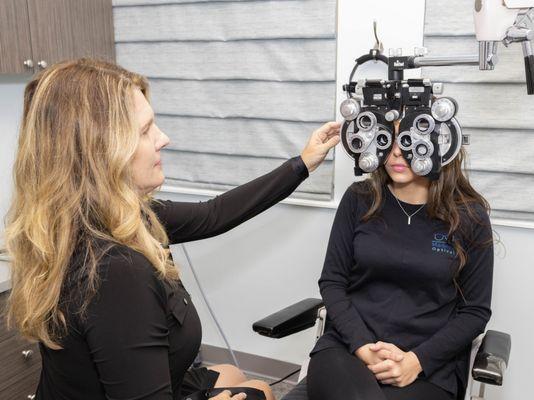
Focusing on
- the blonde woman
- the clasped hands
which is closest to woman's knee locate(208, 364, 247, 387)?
A: the clasped hands

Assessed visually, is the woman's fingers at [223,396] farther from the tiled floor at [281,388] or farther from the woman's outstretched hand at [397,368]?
the tiled floor at [281,388]

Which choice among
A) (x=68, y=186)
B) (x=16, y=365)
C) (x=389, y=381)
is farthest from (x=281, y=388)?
(x=68, y=186)

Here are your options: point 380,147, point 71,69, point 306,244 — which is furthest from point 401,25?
point 71,69

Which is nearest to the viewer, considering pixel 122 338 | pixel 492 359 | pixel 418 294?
pixel 122 338

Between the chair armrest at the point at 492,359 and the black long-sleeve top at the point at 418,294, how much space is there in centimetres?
7

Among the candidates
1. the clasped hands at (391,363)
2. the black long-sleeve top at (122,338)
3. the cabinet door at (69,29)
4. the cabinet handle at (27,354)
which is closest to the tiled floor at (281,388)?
the clasped hands at (391,363)

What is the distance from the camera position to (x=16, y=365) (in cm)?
163

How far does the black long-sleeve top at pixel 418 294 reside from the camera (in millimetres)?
1448

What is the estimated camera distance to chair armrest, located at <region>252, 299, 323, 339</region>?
5.05 ft

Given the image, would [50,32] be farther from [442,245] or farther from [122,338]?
[442,245]

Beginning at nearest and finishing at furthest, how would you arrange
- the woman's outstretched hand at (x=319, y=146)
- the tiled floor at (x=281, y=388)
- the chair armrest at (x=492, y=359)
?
1. the chair armrest at (x=492, y=359)
2. the woman's outstretched hand at (x=319, y=146)
3. the tiled floor at (x=281, y=388)

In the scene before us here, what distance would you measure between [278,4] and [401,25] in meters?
0.45

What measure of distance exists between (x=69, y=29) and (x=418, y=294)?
1.57 m

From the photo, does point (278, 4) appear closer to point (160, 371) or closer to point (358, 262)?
point (358, 262)
